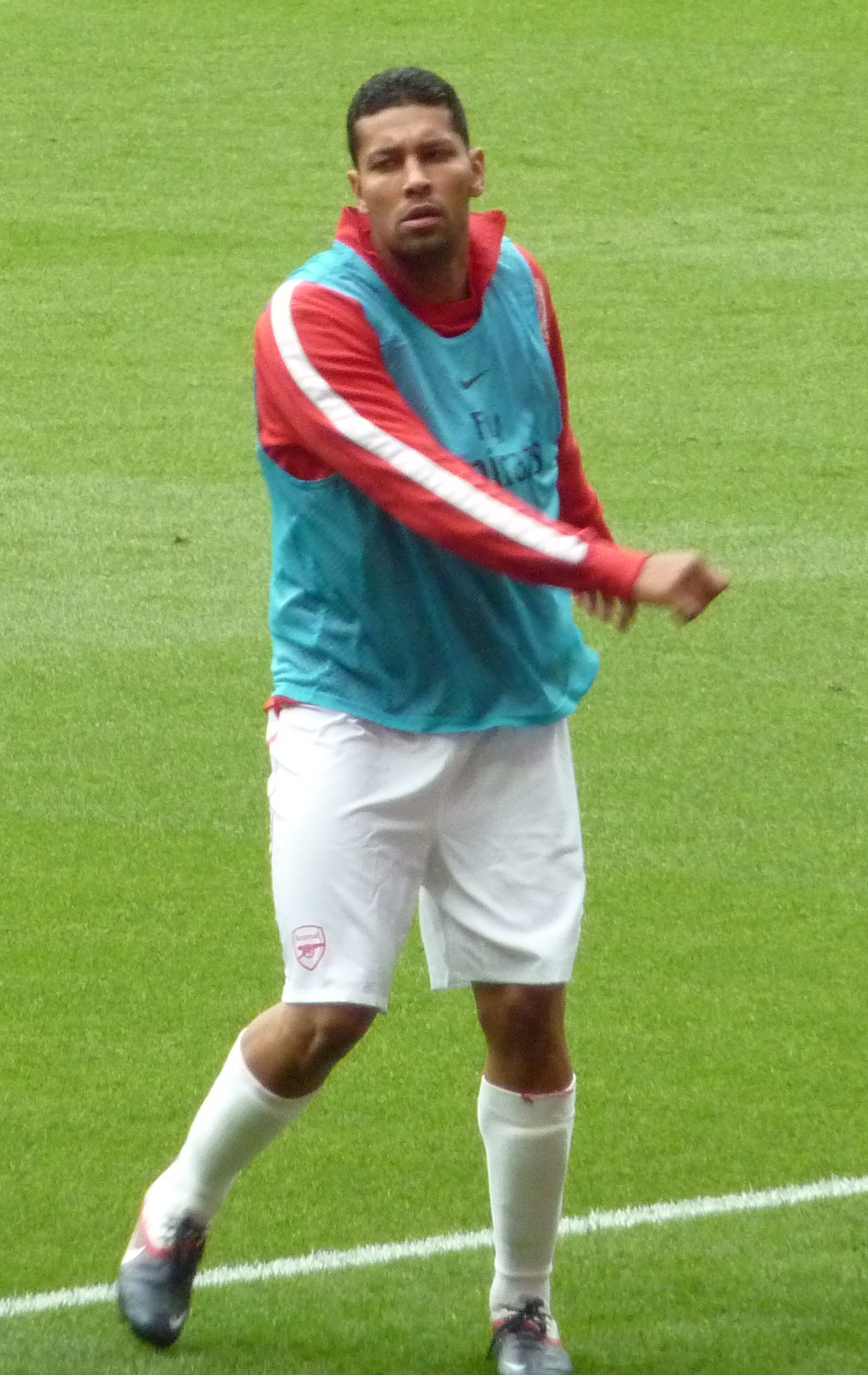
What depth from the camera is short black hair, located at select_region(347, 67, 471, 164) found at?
3.83 m

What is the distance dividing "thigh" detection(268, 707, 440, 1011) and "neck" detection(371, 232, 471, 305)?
683mm

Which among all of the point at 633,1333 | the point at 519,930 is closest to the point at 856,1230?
the point at 633,1333

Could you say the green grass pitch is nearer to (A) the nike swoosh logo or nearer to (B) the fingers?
(B) the fingers

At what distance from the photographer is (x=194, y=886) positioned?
254 inches

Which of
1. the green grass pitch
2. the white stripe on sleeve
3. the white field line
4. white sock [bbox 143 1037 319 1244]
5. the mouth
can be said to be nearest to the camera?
the white stripe on sleeve

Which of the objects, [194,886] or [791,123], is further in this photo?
[791,123]

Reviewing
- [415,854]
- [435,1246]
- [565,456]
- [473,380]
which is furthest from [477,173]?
[435,1246]

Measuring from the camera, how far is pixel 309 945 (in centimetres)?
376

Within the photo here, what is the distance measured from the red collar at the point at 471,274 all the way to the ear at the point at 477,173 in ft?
0.23

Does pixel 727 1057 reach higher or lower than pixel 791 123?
higher

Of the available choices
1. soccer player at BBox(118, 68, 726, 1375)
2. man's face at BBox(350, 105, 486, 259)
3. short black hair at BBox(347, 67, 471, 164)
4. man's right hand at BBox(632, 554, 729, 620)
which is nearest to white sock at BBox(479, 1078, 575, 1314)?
soccer player at BBox(118, 68, 726, 1375)

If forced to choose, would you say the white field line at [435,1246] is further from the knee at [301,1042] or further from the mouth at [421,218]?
the mouth at [421,218]

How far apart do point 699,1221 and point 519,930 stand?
42.3 inches

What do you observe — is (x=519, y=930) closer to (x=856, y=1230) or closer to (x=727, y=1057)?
(x=856, y=1230)
